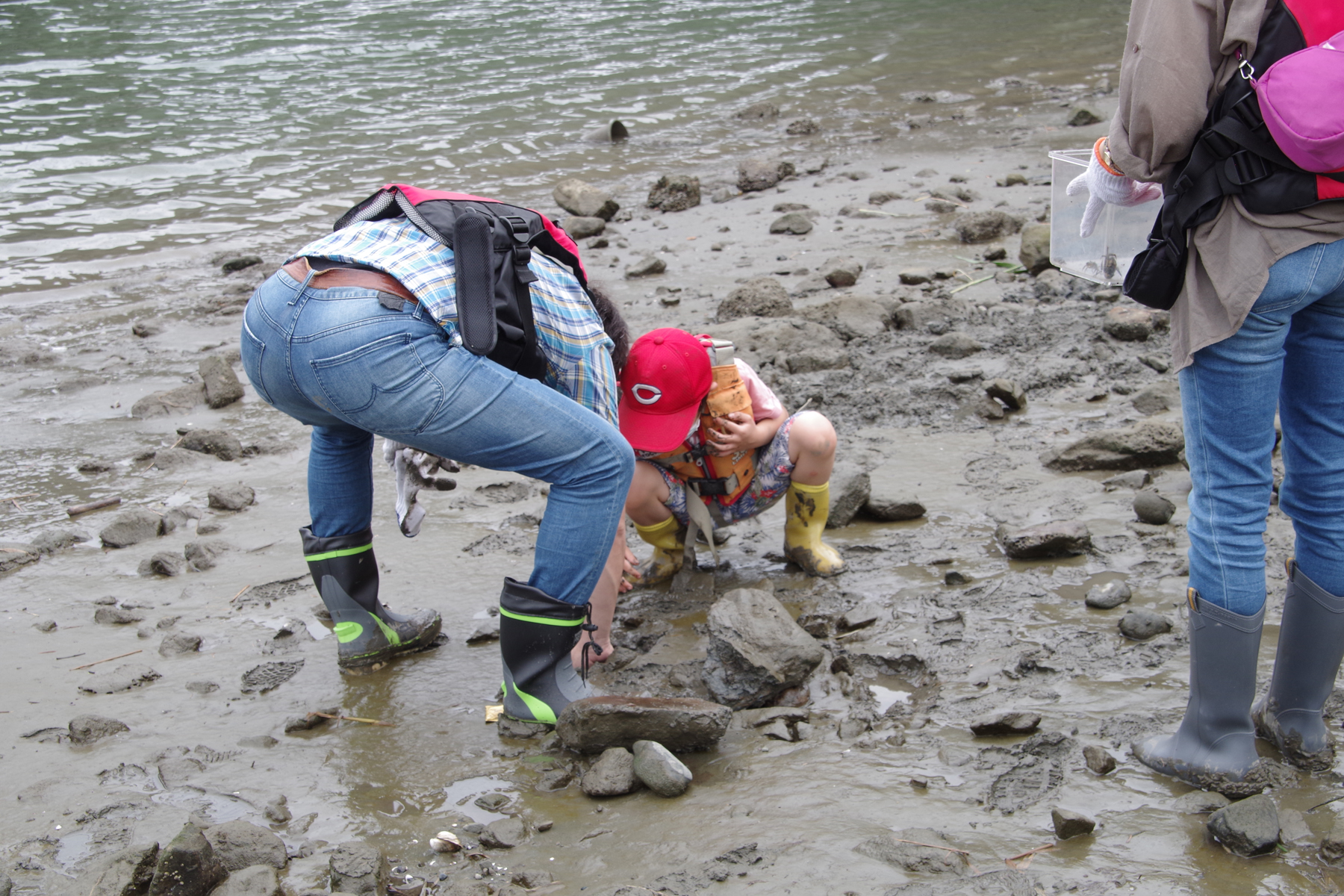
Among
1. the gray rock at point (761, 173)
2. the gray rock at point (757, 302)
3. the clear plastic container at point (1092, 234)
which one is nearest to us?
the clear plastic container at point (1092, 234)

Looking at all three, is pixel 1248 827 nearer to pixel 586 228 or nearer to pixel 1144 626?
pixel 1144 626

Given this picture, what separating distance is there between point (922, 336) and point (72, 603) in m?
3.77

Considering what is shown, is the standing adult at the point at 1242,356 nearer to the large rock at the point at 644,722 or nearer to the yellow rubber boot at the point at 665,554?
the large rock at the point at 644,722

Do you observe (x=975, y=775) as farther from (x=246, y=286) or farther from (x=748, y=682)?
(x=246, y=286)

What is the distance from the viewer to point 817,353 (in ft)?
16.5

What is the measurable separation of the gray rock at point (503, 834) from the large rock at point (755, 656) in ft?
2.24

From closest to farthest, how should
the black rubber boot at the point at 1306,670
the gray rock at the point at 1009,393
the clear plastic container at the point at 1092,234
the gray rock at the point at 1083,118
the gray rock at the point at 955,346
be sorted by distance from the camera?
the black rubber boot at the point at 1306,670, the clear plastic container at the point at 1092,234, the gray rock at the point at 1009,393, the gray rock at the point at 955,346, the gray rock at the point at 1083,118

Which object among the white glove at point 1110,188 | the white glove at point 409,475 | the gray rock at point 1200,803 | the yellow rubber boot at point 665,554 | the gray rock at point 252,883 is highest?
the white glove at point 1110,188

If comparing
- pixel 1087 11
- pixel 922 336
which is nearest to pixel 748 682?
pixel 922 336

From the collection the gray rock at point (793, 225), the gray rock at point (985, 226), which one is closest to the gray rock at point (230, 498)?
the gray rock at point (793, 225)

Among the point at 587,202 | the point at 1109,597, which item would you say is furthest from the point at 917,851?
the point at 587,202

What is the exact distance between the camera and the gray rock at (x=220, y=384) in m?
5.38

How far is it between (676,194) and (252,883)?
23.0 feet

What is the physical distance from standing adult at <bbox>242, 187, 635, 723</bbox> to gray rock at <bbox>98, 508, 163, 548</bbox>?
5.38ft
